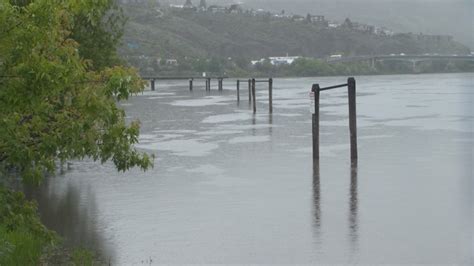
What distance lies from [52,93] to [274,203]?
8958 mm

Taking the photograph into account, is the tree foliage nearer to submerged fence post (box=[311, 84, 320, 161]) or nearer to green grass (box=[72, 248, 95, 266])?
green grass (box=[72, 248, 95, 266])

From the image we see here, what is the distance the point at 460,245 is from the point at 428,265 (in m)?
1.43

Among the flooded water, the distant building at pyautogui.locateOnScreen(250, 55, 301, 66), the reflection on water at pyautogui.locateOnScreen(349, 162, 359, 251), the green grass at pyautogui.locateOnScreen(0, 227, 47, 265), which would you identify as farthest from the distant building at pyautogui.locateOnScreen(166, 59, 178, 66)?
the green grass at pyautogui.locateOnScreen(0, 227, 47, 265)

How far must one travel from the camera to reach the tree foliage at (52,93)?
356 inches

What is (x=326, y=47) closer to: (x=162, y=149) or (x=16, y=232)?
(x=162, y=149)

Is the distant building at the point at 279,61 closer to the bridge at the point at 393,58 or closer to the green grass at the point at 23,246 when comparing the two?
the bridge at the point at 393,58

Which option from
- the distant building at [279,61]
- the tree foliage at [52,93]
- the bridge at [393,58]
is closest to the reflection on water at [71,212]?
the tree foliage at [52,93]

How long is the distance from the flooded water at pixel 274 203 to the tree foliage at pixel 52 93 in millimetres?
2402

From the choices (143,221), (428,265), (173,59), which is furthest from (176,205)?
(173,59)

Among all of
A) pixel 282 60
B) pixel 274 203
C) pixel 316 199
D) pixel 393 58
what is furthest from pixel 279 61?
pixel 274 203

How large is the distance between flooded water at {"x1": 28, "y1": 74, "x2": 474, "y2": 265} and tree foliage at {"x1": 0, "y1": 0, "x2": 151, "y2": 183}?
2402 mm

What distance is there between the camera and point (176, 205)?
17625 millimetres

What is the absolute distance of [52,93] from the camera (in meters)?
9.26

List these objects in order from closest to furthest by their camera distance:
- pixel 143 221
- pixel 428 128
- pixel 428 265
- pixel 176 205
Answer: pixel 428 265 → pixel 143 221 → pixel 176 205 → pixel 428 128
